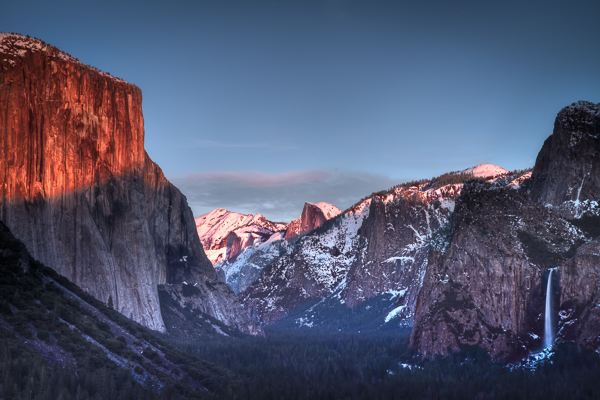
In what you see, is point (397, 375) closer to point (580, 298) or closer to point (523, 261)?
point (523, 261)

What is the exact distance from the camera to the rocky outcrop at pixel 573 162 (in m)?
128

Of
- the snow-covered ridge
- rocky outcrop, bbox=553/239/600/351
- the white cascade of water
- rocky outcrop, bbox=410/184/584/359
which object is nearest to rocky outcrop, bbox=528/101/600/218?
rocky outcrop, bbox=410/184/584/359

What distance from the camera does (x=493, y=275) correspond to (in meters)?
122

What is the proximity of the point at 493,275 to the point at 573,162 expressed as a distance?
106ft

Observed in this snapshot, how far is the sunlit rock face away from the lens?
99000mm

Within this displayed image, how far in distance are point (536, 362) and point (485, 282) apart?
20.4 meters

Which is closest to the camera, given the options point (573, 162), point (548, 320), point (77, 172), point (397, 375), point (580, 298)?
point (580, 298)

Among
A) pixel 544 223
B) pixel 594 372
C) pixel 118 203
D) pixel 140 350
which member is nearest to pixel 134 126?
pixel 118 203

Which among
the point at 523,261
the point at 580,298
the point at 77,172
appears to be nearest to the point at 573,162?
the point at 523,261

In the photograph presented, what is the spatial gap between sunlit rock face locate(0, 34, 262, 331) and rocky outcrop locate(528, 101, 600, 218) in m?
91.3

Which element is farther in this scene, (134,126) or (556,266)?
(134,126)

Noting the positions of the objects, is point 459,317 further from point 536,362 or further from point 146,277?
point 146,277

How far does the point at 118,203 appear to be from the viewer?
121 m

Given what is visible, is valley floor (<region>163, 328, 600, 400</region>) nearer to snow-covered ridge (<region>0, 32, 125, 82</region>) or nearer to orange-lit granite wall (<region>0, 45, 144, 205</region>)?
orange-lit granite wall (<region>0, 45, 144, 205</region>)
